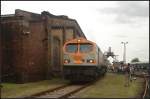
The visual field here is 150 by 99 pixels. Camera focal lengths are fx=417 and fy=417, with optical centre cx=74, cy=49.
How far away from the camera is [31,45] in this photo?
33875 millimetres

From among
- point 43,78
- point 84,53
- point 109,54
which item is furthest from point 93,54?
point 109,54

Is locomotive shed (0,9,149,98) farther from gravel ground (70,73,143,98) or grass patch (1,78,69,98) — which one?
gravel ground (70,73,143,98)

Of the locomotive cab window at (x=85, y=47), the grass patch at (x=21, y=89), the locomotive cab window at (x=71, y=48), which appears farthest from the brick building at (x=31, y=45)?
the locomotive cab window at (x=85, y=47)

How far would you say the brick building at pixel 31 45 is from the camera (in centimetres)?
3150

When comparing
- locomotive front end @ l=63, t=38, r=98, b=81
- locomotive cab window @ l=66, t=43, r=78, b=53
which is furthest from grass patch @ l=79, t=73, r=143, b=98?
locomotive cab window @ l=66, t=43, r=78, b=53

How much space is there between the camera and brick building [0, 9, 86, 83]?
3150cm

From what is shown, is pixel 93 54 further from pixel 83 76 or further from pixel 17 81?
pixel 17 81

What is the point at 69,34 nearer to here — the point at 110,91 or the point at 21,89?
the point at 21,89

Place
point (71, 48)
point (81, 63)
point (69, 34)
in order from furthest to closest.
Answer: point (69, 34) → point (71, 48) → point (81, 63)

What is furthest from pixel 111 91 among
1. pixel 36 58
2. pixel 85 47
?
pixel 36 58

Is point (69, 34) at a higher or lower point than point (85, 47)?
higher

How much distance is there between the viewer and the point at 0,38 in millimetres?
30281

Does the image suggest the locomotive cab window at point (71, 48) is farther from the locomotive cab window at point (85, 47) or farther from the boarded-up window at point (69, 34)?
the boarded-up window at point (69, 34)

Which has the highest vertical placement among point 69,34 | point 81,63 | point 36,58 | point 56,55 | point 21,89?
point 69,34
